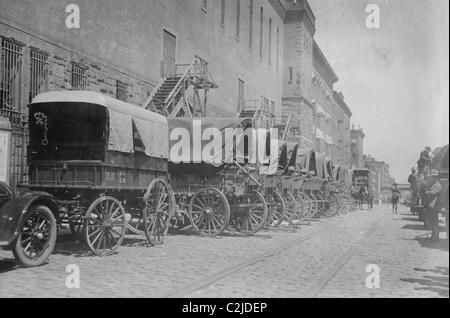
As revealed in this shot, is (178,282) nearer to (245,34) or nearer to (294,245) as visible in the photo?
(294,245)

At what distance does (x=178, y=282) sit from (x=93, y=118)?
3.84 m

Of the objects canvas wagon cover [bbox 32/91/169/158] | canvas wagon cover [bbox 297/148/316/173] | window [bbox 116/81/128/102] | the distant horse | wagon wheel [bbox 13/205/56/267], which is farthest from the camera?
the distant horse

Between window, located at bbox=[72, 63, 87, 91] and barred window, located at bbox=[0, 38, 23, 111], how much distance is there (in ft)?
9.21

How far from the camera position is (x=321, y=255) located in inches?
390

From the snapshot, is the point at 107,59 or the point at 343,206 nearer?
the point at 107,59

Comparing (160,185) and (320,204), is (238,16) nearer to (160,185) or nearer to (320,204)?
(320,204)

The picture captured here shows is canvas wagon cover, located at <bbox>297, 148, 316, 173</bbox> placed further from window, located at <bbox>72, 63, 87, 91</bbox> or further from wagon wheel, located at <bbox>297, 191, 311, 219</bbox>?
window, located at <bbox>72, 63, 87, 91</bbox>

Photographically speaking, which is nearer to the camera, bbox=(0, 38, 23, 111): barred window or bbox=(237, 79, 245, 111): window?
bbox=(0, 38, 23, 111): barred window

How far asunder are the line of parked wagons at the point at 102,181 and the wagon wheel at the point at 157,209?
2cm

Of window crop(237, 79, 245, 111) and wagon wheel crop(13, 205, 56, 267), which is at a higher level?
window crop(237, 79, 245, 111)

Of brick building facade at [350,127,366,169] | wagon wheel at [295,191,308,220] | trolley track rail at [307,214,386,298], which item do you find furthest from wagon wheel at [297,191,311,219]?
brick building facade at [350,127,366,169]

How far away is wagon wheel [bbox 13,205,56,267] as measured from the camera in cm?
738

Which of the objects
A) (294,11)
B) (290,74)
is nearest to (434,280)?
(290,74)
